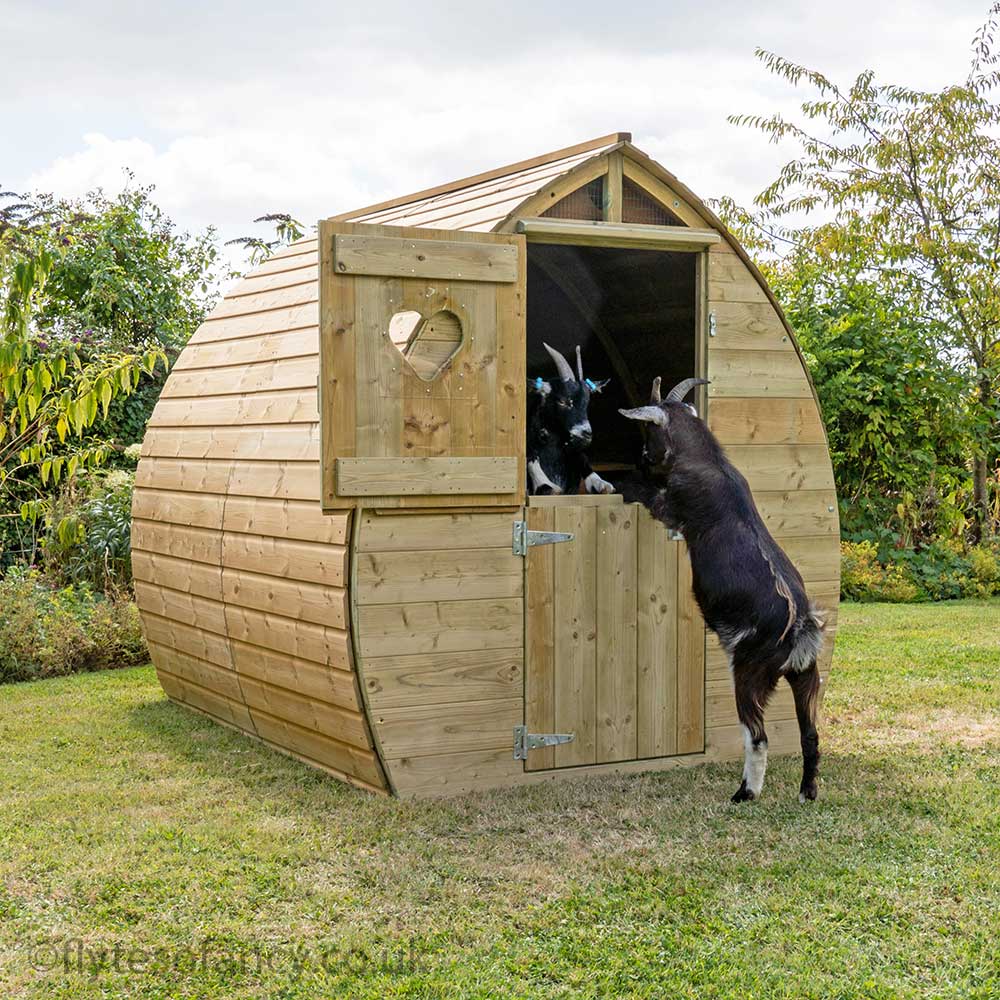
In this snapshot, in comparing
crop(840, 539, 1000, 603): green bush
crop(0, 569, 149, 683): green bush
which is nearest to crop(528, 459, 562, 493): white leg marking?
crop(0, 569, 149, 683): green bush

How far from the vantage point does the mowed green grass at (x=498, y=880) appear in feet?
13.2

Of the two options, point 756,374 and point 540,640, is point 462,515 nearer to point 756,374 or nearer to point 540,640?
point 540,640

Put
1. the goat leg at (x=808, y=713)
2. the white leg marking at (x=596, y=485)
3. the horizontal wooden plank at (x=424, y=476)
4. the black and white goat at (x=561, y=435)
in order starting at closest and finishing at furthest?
the horizontal wooden plank at (x=424, y=476) → the goat leg at (x=808, y=713) → the white leg marking at (x=596, y=485) → the black and white goat at (x=561, y=435)

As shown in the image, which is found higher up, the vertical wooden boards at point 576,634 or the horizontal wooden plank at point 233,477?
the horizontal wooden plank at point 233,477

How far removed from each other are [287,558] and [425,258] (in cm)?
168

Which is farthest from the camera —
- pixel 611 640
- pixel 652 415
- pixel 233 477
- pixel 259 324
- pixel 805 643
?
pixel 259 324

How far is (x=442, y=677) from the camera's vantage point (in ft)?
18.9

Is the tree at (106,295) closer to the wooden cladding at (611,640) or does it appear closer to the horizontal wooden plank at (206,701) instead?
the horizontal wooden plank at (206,701)

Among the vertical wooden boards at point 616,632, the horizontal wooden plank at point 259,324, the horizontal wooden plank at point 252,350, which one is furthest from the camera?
the horizontal wooden plank at point 259,324

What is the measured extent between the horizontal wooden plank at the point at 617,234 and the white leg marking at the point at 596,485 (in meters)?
1.18

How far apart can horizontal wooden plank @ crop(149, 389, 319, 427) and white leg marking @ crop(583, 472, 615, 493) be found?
1.42 m

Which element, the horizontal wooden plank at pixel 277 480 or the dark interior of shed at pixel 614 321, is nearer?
the horizontal wooden plank at pixel 277 480

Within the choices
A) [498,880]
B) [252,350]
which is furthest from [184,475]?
[498,880]

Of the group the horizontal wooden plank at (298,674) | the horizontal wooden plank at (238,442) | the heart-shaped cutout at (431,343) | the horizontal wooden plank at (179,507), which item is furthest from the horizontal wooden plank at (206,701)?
the heart-shaped cutout at (431,343)
